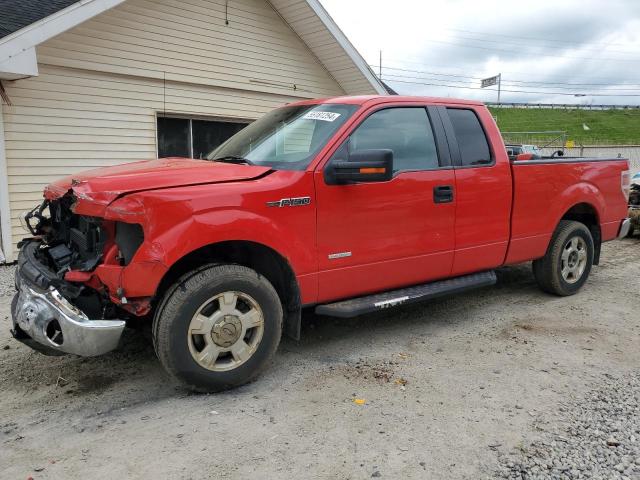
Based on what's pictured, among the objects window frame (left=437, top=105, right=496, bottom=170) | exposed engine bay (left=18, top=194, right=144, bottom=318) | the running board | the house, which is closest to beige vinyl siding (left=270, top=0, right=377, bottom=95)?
the house

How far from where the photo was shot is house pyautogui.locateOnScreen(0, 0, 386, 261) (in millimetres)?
7274

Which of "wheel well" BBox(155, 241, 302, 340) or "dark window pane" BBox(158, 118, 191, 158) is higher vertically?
"dark window pane" BBox(158, 118, 191, 158)

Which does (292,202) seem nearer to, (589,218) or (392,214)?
(392,214)

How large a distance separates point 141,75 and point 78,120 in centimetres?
127

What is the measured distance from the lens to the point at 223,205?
10.8 feet

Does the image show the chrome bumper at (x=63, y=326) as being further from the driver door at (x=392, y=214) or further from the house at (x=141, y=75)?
the house at (x=141, y=75)

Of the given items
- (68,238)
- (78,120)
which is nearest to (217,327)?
(68,238)

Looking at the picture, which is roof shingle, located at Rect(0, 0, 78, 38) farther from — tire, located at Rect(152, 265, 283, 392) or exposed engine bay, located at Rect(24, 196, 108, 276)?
tire, located at Rect(152, 265, 283, 392)

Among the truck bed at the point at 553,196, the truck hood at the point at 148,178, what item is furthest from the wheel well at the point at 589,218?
the truck hood at the point at 148,178

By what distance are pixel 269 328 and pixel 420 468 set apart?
1342mm

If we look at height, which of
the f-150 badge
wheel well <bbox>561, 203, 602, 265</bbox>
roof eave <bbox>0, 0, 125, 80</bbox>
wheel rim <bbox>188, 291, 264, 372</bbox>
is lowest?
wheel rim <bbox>188, 291, 264, 372</bbox>

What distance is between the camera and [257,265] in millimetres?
3781

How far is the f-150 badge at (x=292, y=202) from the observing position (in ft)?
11.5

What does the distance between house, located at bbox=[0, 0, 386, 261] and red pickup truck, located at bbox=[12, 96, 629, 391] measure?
4128 mm
